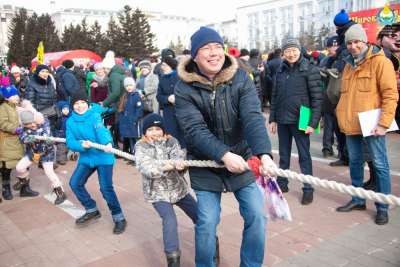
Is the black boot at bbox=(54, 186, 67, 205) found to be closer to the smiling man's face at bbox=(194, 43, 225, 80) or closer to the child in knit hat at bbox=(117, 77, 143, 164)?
the child in knit hat at bbox=(117, 77, 143, 164)

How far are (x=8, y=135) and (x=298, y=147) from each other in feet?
13.0

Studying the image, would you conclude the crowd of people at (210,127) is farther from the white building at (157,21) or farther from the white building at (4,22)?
the white building at (157,21)

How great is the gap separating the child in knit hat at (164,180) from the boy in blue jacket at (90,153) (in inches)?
38.5

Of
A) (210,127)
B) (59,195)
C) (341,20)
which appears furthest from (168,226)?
(341,20)

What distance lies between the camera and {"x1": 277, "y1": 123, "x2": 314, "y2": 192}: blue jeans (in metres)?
4.91

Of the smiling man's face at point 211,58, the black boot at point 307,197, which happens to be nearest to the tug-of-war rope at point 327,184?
the smiling man's face at point 211,58

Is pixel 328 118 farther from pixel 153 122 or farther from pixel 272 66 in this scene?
pixel 153 122

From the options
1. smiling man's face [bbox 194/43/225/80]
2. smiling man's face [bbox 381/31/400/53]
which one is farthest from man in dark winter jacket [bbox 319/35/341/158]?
smiling man's face [bbox 194/43/225/80]

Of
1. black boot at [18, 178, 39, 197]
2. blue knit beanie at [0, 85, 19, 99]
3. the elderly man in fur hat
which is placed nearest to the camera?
the elderly man in fur hat

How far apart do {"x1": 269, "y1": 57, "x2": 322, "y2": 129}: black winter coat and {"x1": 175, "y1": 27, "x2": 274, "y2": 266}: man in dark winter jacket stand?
2.14 m

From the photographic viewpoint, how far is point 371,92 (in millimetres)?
4059

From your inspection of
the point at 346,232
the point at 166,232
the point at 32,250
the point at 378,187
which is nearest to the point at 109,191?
the point at 32,250

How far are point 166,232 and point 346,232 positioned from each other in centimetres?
179

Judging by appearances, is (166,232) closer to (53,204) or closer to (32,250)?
(32,250)
